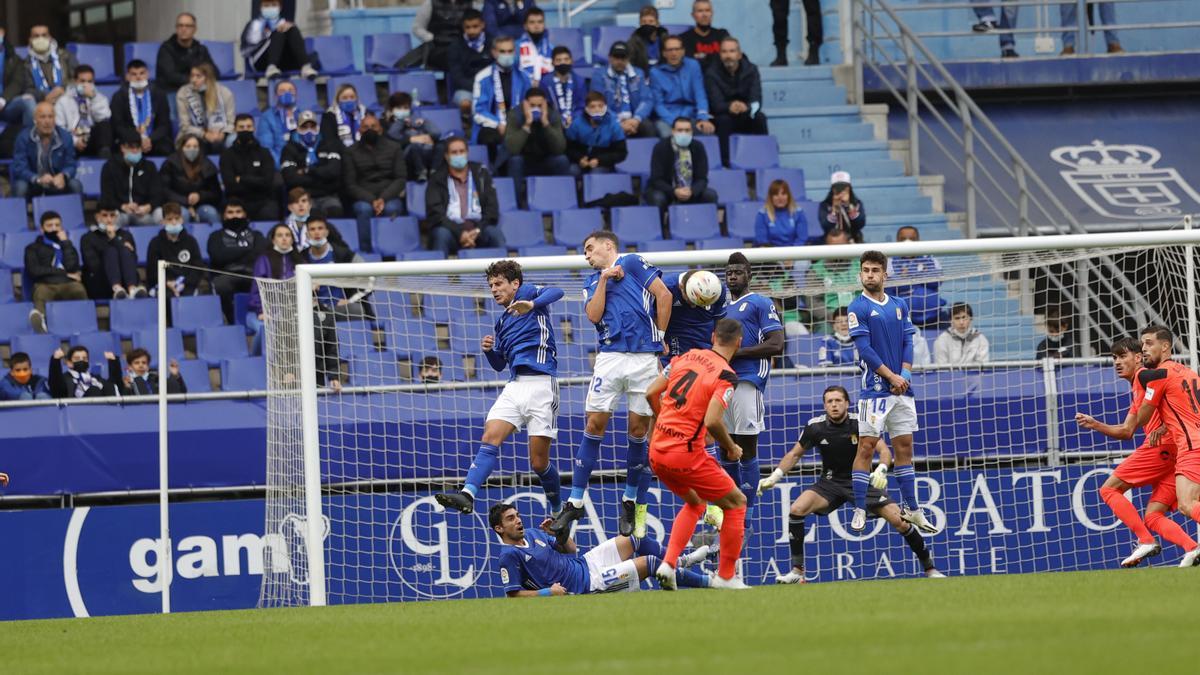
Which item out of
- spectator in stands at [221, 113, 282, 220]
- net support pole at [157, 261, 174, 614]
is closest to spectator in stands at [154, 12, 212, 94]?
spectator in stands at [221, 113, 282, 220]

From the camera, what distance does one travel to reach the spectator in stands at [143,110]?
19.2 meters

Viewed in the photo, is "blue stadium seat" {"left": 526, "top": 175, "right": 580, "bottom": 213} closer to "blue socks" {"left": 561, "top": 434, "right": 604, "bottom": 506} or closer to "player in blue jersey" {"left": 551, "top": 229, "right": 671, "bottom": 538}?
"player in blue jersey" {"left": 551, "top": 229, "right": 671, "bottom": 538}

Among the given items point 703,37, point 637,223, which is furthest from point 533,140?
point 703,37

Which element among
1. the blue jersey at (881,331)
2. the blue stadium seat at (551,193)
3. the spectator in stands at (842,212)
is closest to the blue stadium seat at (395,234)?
the blue stadium seat at (551,193)

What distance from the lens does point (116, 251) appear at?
17594 mm

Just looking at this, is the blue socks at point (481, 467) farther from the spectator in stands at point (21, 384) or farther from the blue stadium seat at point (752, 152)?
the blue stadium seat at point (752, 152)

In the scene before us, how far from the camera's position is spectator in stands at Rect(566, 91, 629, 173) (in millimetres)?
19359

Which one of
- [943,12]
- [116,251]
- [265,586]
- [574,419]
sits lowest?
[265,586]

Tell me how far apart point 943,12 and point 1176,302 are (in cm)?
873

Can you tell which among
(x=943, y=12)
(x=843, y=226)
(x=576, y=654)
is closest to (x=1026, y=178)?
(x=943, y=12)

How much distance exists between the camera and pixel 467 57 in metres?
20.2

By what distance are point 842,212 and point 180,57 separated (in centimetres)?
767

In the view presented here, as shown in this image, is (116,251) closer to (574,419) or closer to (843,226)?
(574,419)

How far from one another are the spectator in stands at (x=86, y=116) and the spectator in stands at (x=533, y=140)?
4355 mm
